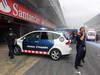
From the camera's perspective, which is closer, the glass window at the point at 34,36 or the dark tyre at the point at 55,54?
the dark tyre at the point at 55,54

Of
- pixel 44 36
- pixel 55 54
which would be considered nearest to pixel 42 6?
pixel 44 36

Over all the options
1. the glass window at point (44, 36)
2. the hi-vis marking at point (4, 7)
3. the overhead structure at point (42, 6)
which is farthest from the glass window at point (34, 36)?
the overhead structure at point (42, 6)

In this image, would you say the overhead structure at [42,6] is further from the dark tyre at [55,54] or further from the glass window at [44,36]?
the dark tyre at [55,54]

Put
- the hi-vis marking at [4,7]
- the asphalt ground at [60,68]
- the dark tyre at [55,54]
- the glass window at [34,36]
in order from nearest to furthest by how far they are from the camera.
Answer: the asphalt ground at [60,68], the dark tyre at [55,54], the glass window at [34,36], the hi-vis marking at [4,7]

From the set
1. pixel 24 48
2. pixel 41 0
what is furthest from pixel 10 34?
pixel 41 0

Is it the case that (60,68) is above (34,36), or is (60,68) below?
below

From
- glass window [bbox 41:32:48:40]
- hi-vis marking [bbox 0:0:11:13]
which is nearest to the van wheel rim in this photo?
glass window [bbox 41:32:48:40]

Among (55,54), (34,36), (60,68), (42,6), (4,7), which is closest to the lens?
(60,68)

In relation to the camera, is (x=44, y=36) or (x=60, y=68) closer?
(x=60, y=68)

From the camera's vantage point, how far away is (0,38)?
15.9m

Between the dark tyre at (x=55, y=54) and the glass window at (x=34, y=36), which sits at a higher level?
the glass window at (x=34, y=36)

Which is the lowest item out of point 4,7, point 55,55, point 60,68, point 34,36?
point 60,68

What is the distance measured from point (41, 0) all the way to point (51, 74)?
14940 mm

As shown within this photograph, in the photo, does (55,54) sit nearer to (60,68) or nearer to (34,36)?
(60,68)
